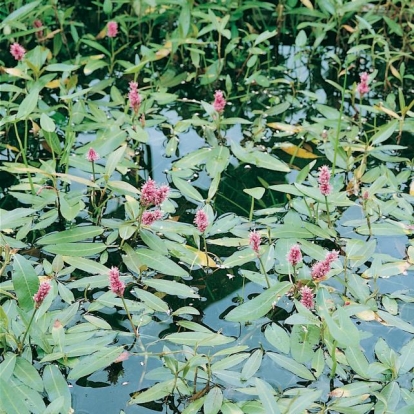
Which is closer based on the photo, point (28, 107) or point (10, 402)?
point (10, 402)

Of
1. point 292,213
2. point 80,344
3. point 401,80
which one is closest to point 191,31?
point 401,80

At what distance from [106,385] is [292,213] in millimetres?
983

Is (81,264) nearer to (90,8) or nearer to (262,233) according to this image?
(262,233)

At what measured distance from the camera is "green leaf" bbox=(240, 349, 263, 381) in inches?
79.4

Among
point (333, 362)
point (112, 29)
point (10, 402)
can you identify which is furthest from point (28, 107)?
point (333, 362)

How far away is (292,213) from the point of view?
2.67 meters

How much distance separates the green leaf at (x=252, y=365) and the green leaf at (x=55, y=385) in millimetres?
487

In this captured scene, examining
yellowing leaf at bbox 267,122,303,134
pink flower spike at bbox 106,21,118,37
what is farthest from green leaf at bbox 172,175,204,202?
pink flower spike at bbox 106,21,118,37

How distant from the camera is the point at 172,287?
235 centimetres

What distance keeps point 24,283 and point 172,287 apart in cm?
49

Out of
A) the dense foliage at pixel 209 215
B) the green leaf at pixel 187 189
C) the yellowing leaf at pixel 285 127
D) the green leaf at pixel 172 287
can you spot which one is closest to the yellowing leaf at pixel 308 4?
the dense foliage at pixel 209 215

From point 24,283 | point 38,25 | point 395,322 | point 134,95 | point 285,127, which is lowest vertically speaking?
point 395,322

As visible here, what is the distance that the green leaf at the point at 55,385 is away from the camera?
1.95 m

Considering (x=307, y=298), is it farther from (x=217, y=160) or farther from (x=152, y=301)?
(x=217, y=160)
